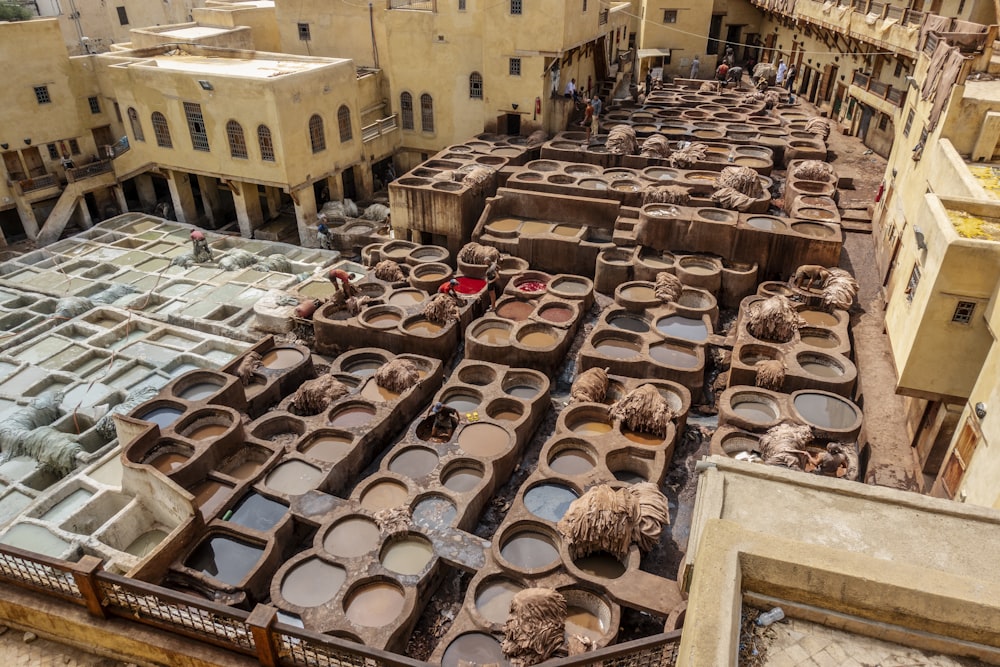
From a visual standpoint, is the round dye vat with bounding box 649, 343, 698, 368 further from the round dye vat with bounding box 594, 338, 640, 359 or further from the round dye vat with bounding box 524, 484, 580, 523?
the round dye vat with bounding box 524, 484, 580, 523

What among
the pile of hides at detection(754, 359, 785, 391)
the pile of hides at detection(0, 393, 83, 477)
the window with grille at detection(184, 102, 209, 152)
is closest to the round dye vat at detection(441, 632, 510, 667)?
the pile of hides at detection(754, 359, 785, 391)

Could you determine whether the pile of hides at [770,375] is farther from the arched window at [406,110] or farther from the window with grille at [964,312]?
the arched window at [406,110]

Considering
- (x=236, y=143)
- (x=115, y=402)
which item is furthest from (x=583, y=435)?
(x=236, y=143)

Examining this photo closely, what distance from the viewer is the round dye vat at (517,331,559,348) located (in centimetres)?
1806

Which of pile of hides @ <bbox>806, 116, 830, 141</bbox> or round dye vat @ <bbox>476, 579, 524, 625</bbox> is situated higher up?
pile of hides @ <bbox>806, 116, 830, 141</bbox>

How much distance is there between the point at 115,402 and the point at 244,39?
71.3ft

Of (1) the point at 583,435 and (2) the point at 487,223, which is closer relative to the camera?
(1) the point at 583,435

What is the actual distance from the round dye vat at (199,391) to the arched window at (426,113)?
18572mm

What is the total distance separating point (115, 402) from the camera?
18812 mm

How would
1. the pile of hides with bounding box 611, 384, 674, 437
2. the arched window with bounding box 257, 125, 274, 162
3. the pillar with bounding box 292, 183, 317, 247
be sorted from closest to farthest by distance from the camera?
the pile of hides with bounding box 611, 384, 674, 437
the arched window with bounding box 257, 125, 274, 162
the pillar with bounding box 292, 183, 317, 247

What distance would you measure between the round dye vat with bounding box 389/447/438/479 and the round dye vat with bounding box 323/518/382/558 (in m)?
1.59

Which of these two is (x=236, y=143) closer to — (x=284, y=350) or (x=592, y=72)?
(x=284, y=350)

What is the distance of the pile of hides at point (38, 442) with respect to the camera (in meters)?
17.0

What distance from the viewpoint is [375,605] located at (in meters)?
11.6
